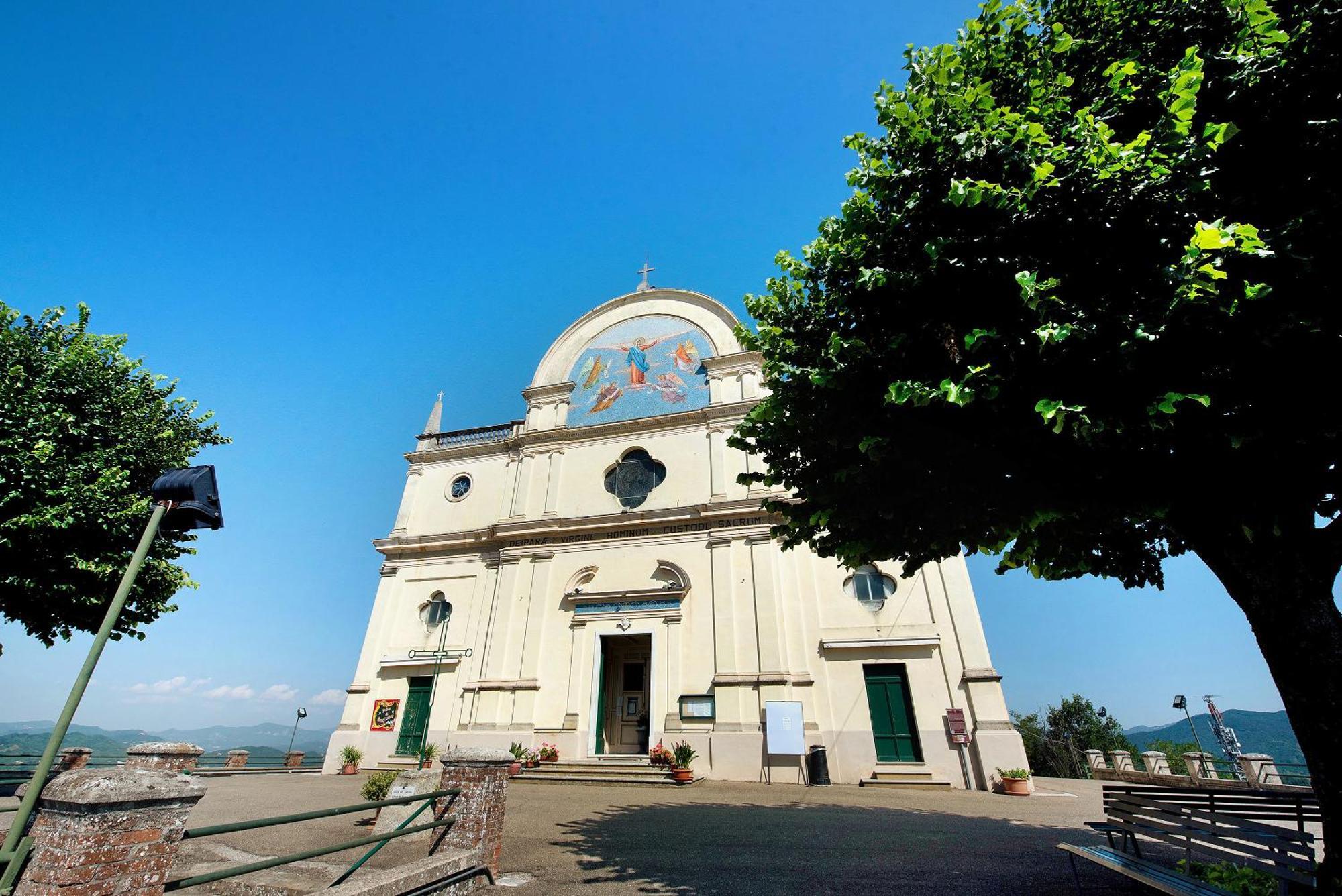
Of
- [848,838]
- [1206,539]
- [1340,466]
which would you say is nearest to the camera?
[1340,466]

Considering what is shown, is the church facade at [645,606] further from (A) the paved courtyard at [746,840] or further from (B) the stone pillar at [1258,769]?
(B) the stone pillar at [1258,769]

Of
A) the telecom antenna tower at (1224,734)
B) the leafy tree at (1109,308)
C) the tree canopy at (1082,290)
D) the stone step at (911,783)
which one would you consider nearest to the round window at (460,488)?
the stone step at (911,783)

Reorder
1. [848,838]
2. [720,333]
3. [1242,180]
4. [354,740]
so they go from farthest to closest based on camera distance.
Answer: [720,333] < [354,740] < [848,838] < [1242,180]

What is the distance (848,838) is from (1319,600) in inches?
237

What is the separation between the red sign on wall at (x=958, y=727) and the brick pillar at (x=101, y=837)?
15433 mm

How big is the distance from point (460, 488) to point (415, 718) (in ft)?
27.1

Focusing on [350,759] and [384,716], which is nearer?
[350,759]

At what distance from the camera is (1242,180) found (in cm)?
495

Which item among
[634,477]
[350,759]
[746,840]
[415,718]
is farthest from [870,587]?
[350,759]

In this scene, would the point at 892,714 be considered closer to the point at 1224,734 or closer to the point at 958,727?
the point at 958,727

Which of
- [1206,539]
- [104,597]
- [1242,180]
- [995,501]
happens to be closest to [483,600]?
[104,597]

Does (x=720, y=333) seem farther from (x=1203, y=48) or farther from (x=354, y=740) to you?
(x=354, y=740)

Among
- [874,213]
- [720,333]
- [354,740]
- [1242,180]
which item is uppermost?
[720,333]

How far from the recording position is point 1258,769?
1278cm
